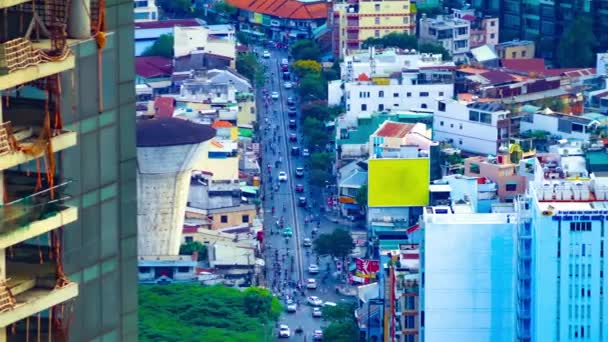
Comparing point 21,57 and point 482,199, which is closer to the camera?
point 21,57

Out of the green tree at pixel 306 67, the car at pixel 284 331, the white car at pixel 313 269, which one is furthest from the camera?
the green tree at pixel 306 67

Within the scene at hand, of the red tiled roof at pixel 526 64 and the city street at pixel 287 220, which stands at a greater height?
the red tiled roof at pixel 526 64

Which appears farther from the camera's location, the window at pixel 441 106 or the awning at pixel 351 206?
the window at pixel 441 106

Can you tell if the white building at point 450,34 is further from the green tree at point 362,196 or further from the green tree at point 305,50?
the green tree at point 362,196

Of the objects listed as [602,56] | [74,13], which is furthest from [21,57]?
[602,56]

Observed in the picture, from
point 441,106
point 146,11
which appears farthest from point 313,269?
point 146,11

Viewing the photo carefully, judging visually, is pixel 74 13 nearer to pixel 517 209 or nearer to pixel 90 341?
pixel 90 341

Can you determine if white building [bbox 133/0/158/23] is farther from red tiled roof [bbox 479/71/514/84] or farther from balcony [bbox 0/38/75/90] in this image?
balcony [bbox 0/38/75/90]

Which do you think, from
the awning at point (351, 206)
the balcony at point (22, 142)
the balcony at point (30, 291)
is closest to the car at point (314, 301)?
the awning at point (351, 206)
